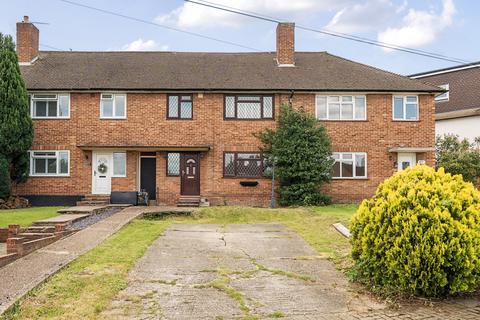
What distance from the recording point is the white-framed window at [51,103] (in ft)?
65.2

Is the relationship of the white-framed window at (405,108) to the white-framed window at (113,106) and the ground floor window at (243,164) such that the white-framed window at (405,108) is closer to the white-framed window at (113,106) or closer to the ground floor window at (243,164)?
the ground floor window at (243,164)

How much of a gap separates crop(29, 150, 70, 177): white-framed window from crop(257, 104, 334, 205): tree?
9053mm

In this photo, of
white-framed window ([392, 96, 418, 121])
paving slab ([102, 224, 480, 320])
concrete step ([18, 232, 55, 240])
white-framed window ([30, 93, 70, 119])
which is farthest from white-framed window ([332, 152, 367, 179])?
concrete step ([18, 232, 55, 240])

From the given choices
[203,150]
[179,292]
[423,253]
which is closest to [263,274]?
[179,292]

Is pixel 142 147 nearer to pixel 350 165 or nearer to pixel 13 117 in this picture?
pixel 13 117

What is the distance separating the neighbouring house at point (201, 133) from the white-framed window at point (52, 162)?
0.04 m

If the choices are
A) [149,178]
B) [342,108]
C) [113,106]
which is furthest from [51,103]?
[342,108]

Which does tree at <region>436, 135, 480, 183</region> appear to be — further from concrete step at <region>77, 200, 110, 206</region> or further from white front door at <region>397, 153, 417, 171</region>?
concrete step at <region>77, 200, 110, 206</region>

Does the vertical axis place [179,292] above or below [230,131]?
below

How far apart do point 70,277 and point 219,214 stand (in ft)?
30.1

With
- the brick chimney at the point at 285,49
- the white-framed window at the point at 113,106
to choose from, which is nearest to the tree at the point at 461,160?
the brick chimney at the point at 285,49

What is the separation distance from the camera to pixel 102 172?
19859 millimetres

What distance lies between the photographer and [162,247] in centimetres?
958

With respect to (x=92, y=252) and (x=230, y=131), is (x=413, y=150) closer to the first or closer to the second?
(x=230, y=131)
